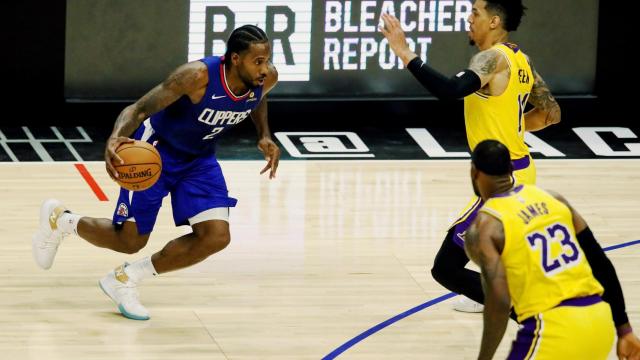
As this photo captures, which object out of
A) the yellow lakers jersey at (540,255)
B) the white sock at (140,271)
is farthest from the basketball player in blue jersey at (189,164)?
the yellow lakers jersey at (540,255)

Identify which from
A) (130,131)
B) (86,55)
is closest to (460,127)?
(86,55)

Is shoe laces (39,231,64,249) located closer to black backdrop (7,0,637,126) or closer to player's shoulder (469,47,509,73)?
player's shoulder (469,47,509,73)

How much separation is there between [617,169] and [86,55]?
474 centimetres

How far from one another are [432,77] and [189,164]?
1.48 m

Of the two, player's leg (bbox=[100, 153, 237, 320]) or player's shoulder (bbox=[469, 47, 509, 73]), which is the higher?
player's shoulder (bbox=[469, 47, 509, 73])

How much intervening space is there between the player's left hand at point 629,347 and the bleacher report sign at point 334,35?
7.33 meters

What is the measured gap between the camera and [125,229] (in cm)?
723

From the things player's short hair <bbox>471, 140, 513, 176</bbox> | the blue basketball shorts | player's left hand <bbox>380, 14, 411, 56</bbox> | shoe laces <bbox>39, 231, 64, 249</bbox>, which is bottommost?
shoe laces <bbox>39, 231, 64, 249</bbox>

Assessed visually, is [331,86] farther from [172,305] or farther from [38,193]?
[172,305]

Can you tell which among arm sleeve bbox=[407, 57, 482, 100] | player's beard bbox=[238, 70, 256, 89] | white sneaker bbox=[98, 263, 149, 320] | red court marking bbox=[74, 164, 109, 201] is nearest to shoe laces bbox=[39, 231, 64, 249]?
white sneaker bbox=[98, 263, 149, 320]

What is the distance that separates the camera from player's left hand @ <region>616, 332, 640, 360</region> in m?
5.10

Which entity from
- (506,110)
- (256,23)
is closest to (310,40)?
(256,23)

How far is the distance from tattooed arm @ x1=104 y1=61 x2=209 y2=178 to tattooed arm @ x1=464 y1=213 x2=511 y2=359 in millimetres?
2337

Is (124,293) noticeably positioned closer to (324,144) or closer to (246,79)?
(246,79)
